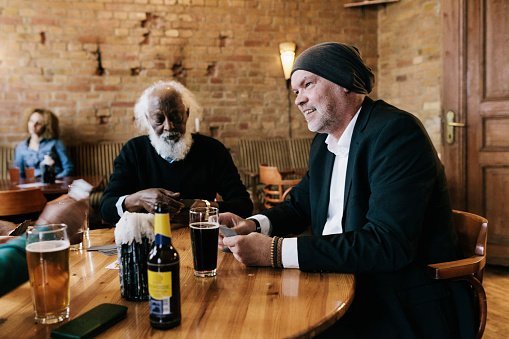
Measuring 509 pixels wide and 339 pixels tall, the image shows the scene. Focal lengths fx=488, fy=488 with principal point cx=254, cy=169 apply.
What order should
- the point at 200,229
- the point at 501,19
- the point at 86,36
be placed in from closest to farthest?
the point at 200,229
the point at 501,19
the point at 86,36

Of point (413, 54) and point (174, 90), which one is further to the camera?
point (413, 54)

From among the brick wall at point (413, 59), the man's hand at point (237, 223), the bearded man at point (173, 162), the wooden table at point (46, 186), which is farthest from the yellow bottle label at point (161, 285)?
the brick wall at point (413, 59)

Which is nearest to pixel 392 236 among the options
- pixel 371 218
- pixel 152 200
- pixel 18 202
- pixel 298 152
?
pixel 371 218

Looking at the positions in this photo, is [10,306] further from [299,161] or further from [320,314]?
[299,161]

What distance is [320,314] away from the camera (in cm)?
103

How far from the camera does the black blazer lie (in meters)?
1.32

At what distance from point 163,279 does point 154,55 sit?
550 cm

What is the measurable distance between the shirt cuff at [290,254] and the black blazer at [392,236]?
15mm

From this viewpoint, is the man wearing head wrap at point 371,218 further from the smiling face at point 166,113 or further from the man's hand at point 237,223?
the smiling face at point 166,113

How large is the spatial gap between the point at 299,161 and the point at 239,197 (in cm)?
407

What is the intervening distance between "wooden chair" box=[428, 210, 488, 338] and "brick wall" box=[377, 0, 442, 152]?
4.10 metres

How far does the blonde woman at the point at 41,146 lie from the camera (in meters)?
5.34

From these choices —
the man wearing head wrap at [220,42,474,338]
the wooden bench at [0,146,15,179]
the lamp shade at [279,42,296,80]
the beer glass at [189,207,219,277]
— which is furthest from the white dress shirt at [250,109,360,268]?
the wooden bench at [0,146,15,179]

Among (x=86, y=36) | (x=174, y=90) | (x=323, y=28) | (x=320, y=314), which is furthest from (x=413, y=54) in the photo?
(x=320, y=314)
